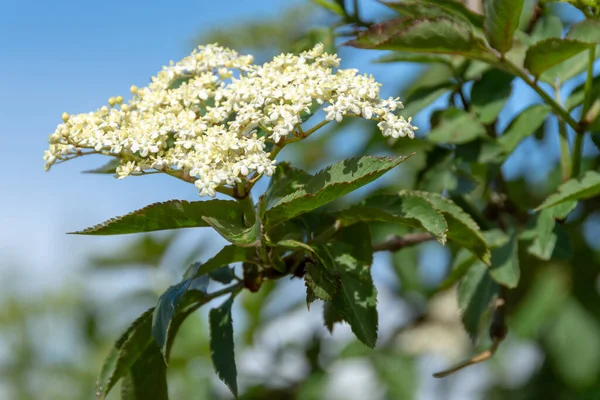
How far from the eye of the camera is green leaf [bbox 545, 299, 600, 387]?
2318mm

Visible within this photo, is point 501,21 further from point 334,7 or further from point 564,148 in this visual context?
point 334,7

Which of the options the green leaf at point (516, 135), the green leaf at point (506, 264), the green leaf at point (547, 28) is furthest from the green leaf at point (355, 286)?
the green leaf at point (547, 28)

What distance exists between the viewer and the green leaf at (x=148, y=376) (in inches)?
45.8

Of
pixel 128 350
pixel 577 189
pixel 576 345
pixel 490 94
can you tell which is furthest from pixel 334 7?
pixel 576 345

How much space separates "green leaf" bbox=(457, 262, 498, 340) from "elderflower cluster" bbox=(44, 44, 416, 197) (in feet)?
1.64

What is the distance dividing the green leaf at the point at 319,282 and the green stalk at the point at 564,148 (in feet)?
2.17

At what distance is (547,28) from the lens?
58.5 inches

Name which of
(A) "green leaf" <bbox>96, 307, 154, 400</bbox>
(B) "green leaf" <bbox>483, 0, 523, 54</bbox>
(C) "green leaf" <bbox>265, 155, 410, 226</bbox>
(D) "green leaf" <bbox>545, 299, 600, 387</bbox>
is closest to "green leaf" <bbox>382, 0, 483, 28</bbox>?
(B) "green leaf" <bbox>483, 0, 523, 54</bbox>

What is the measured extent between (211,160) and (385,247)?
52 centimetres

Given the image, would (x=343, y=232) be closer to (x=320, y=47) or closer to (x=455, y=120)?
(x=320, y=47)

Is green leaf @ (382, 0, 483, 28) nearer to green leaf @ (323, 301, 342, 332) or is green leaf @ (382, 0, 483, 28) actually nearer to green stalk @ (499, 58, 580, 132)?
green stalk @ (499, 58, 580, 132)

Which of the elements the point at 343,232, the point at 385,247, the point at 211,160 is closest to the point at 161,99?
the point at 211,160

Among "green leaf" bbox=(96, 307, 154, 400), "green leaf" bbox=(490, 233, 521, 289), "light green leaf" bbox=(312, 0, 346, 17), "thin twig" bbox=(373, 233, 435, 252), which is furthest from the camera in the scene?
"light green leaf" bbox=(312, 0, 346, 17)

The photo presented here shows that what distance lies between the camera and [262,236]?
0.97 metres
